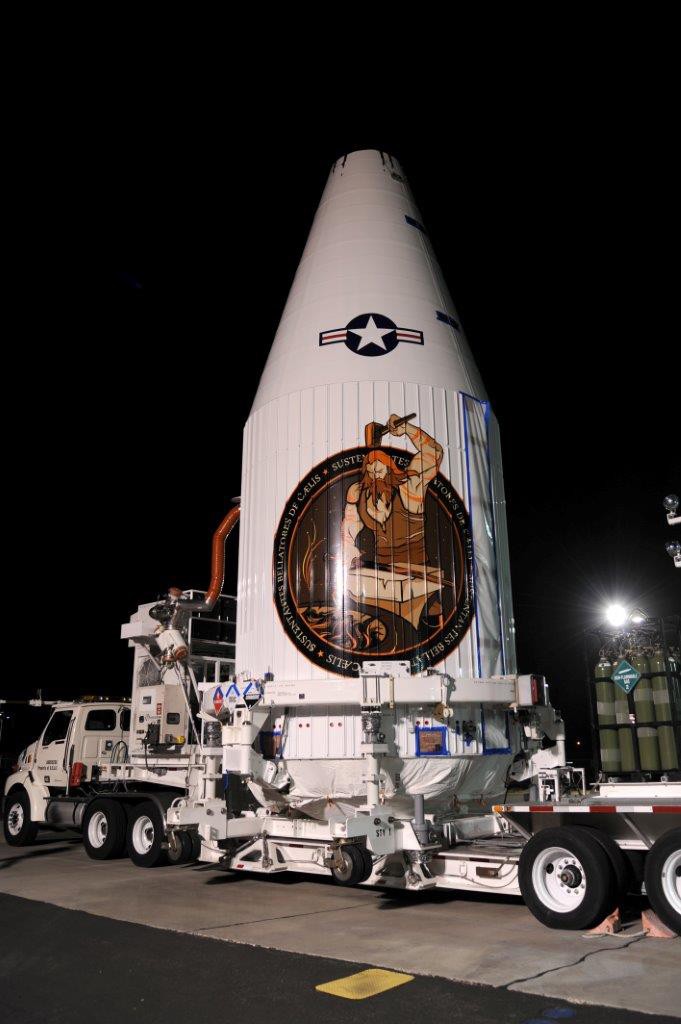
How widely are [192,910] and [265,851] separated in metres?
1.69

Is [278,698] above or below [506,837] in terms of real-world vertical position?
above

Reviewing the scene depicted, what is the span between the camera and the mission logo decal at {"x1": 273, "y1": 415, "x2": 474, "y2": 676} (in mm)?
10516

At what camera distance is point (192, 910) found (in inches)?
359

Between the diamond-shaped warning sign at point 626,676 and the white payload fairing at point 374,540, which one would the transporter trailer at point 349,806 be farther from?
the diamond-shaped warning sign at point 626,676

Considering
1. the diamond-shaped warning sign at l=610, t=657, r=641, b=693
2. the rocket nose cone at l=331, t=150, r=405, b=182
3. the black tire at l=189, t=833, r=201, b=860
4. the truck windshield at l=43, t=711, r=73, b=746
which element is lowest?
the black tire at l=189, t=833, r=201, b=860

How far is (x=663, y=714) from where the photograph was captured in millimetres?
17953

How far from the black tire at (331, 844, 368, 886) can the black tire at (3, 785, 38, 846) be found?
10270mm

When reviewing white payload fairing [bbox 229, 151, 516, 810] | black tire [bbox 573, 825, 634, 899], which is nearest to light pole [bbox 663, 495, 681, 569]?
white payload fairing [bbox 229, 151, 516, 810]

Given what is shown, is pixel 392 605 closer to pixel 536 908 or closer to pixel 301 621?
pixel 301 621

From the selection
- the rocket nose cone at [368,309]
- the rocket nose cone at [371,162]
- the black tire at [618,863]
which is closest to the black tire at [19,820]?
the rocket nose cone at [368,309]

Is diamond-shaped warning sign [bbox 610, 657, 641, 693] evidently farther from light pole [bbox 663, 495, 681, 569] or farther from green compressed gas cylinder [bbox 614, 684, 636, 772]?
light pole [bbox 663, 495, 681, 569]

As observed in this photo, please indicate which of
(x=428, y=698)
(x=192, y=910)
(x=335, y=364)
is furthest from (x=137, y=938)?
(x=335, y=364)

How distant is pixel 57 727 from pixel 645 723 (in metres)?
13.6

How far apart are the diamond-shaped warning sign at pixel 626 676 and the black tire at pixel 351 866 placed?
1141 cm
